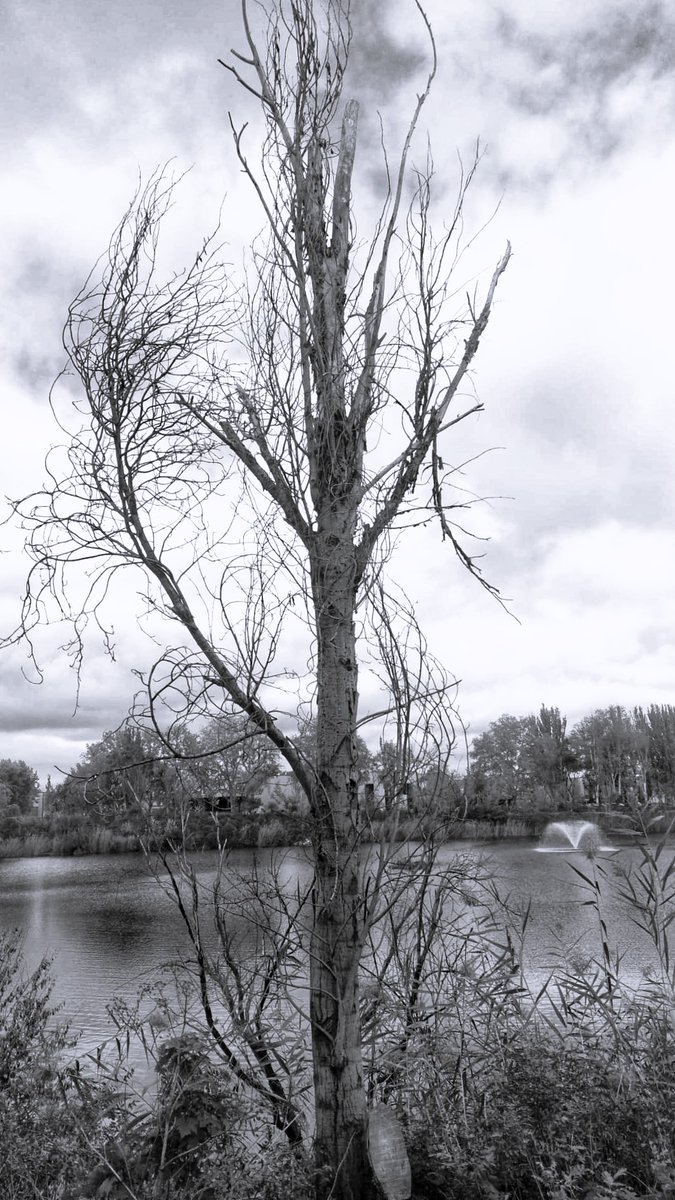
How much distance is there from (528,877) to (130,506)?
53.9 ft

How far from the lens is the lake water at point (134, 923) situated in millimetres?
8219

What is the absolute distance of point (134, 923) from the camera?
1489 cm

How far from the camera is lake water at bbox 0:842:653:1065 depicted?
822cm

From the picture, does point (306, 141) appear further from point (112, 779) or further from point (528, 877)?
point (528, 877)

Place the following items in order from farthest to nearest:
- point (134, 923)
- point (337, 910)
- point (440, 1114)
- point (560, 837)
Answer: point (560, 837), point (134, 923), point (440, 1114), point (337, 910)

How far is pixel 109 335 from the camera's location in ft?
11.8

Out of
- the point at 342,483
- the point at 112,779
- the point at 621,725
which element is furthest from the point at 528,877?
the point at 621,725


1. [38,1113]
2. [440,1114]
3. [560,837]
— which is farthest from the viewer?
[560,837]

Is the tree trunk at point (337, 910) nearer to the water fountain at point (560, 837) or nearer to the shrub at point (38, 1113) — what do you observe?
the shrub at point (38, 1113)

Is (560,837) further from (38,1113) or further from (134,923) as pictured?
(38,1113)

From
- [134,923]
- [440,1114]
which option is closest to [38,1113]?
[440,1114]

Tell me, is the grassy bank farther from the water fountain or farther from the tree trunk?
the water fountain

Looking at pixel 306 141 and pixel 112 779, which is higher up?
pixel 306 141

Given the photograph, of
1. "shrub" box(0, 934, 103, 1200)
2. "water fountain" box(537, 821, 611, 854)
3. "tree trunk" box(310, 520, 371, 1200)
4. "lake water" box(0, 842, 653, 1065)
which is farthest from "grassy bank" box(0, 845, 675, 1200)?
"water fountain" box(537, 821, 611, 854)
